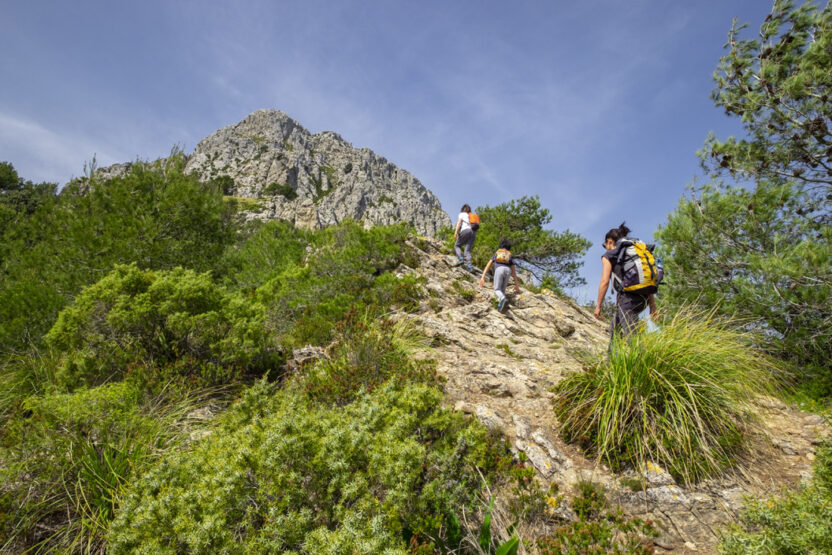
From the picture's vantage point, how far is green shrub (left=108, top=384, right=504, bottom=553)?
2.04m

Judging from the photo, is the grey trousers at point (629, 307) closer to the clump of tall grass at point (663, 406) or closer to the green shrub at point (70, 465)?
the clump of tall grass at point (663, 406)

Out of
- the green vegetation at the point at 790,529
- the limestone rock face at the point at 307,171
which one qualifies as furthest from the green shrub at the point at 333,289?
the limestone rock face at the point at 307,171

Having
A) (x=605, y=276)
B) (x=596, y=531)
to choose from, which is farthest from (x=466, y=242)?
(x=596, y=531)

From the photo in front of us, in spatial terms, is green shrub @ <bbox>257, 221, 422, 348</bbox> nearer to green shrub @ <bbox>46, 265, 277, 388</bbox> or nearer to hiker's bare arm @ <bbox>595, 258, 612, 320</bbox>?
green shrub @ <bbox>46, 265, 277, 388</bbox>

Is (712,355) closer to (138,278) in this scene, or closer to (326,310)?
(326,310)

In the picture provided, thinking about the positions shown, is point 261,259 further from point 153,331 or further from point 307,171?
point 307,171

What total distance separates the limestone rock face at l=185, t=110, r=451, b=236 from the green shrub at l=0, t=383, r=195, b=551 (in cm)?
6125

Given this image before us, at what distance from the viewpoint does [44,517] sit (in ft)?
9.55

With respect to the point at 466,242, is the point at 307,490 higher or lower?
lower

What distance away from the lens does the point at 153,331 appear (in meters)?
5.08

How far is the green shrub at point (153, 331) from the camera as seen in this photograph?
4746 mm

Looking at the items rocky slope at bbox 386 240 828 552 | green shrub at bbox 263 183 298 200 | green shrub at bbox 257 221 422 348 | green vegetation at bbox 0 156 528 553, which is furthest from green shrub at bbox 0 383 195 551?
green shrub at bbox 263 183 298 200

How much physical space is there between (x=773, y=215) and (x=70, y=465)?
8.39 meters

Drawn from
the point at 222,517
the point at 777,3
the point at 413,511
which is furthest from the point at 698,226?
the point at 222,517
